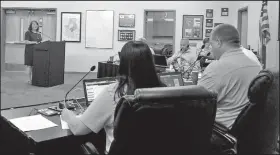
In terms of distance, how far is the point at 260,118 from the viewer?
1.82 m

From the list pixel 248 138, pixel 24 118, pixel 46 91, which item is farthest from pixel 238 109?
pixel 46 91

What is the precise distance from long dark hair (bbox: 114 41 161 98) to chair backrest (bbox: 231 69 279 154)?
555 mm

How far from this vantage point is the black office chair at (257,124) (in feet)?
5.79

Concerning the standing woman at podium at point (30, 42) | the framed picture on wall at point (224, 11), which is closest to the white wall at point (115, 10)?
the framed picture on wall at point (224, 11)

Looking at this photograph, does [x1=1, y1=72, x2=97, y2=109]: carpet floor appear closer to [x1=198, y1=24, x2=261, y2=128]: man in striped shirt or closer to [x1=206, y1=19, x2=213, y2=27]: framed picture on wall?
[x1=198, y1=24, x2=261, y2=128]: man in striped shirt

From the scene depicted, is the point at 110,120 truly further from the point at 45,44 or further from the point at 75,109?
the point at 45,44

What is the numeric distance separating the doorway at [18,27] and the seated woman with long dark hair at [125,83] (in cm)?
814

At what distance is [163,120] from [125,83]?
42 cm

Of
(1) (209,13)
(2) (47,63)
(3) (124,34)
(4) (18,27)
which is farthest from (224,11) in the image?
(4) (18,27)

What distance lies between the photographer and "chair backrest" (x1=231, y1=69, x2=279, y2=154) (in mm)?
1761

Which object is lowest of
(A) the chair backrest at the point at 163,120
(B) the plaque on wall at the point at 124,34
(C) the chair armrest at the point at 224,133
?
(C) the chair armrest at the point at 224,133

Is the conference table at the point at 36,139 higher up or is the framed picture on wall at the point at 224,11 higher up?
the framed picture on wall at the point at 224,11

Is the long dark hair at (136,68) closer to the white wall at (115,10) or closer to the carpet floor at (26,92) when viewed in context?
the carpet floor at (26,92)

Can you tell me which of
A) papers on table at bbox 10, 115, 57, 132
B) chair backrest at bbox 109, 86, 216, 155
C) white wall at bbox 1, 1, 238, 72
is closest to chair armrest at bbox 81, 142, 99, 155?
chair backrest at bbox 109, 86, 216, 155
